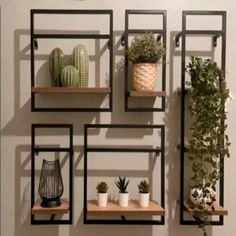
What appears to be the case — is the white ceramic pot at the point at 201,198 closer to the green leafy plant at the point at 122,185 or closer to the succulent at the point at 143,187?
the succulent at the point at 143,187

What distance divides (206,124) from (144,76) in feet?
1.23

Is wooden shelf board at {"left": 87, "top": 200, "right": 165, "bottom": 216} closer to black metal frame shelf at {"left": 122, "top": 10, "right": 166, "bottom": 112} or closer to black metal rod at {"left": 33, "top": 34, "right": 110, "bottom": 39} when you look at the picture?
black metal frame shelf at {"left": 122, "top": 10, "right": 166, "bottom": 112}

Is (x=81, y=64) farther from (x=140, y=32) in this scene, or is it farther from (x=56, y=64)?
(x=140, y=32)

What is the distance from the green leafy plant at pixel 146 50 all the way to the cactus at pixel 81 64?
0.22 m

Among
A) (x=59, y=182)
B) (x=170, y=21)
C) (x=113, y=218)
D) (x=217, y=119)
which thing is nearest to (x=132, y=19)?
(x=170, y=21)

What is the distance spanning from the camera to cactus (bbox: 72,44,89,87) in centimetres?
171

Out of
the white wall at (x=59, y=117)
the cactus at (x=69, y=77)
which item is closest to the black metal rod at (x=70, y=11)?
the white wall at (x=59, y=117)

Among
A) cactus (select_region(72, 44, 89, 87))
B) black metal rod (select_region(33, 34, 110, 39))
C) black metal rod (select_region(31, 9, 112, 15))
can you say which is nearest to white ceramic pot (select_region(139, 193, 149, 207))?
cactus (select_region(72, 44, 89, 87))

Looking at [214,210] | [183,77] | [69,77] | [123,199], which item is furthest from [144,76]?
[214,210]

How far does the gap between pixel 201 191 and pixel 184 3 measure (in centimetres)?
97

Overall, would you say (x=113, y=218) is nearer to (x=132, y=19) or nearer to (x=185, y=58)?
(x=185, y=58)

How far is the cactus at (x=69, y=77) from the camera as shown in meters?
1.66

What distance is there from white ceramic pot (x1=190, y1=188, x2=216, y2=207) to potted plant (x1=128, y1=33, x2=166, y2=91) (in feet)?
1.81

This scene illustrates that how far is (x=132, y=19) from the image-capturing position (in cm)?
182
